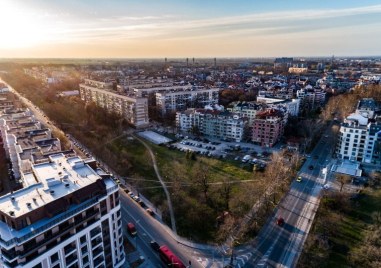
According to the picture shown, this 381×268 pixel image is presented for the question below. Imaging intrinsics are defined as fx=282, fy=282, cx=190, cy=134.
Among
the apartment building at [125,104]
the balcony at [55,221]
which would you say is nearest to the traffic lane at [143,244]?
the balcony at [55,221]

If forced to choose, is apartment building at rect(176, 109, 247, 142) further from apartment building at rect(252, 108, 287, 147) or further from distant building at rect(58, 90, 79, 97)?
distant building at rect(58, 90, 79, 97)

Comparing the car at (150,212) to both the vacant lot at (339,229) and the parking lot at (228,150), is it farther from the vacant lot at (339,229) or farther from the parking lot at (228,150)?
the parking lot at (228,150)

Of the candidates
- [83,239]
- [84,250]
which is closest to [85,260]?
[84,250]

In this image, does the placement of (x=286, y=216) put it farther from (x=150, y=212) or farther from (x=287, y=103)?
(x=287, y=103)

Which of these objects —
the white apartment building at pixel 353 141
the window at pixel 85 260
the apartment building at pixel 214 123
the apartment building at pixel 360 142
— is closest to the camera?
the window at pixel 85 260

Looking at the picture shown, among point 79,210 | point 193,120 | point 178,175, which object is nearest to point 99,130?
point 193,120

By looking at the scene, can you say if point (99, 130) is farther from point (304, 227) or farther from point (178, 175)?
point (304, 227)

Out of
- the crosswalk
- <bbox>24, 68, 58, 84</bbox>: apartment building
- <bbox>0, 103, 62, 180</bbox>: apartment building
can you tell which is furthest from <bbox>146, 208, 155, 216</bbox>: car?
<bbox>24, 68, 58, 84</bbox>: apartment building
